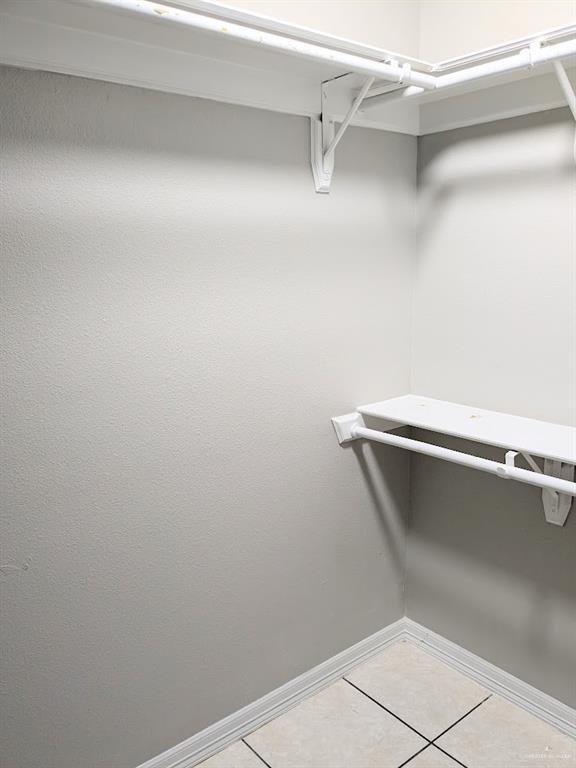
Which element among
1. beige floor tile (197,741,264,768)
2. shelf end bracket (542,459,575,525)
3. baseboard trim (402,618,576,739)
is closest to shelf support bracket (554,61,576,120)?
shelf end bracket (542,459,575,525)

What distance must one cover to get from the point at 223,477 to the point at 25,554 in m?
0.47

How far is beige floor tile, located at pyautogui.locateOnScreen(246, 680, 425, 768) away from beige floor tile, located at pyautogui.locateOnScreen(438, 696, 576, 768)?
113mm

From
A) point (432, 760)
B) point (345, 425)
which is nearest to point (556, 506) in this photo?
point (345, 425)

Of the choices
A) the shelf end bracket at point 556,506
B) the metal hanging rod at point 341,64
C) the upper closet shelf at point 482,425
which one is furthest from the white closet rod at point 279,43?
the shelf end bracket at point 556,506

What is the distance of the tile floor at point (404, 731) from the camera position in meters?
1.58

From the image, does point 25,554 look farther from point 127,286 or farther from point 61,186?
point 61,186

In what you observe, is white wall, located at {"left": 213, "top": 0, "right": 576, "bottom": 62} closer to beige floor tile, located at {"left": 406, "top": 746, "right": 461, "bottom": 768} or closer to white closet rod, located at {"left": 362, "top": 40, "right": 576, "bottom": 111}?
white closet rod, located at {"left": 362, "top": 40, "right": 576, "bottom": 111}

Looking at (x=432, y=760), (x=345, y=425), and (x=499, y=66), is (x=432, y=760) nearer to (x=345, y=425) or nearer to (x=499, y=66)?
(x=345, y=425)

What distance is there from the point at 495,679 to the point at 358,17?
1824mm

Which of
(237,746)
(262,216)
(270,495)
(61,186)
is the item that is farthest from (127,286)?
(237,746)

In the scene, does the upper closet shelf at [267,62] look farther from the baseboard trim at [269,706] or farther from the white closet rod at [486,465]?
the baseboard trim at [269,706]

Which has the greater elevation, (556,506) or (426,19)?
(426,19)

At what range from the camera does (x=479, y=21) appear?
1635 millimetres

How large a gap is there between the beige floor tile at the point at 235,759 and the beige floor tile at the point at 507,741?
47 centimetres
